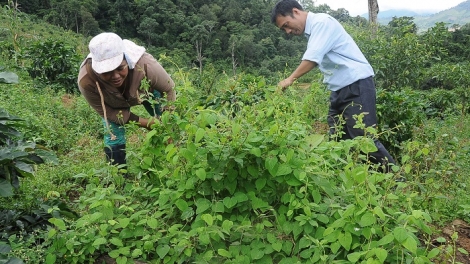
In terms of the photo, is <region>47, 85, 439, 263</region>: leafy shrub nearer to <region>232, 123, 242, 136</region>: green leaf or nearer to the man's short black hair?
<region>232, 123, 242, 136</region>: green leaf

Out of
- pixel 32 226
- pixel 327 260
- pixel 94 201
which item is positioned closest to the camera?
pixel 327 260

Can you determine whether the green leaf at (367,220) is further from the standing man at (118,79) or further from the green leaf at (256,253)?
the standing man at (118,79)

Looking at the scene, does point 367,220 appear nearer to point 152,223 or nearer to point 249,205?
point 249,205

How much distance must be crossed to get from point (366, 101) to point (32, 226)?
8.39ft

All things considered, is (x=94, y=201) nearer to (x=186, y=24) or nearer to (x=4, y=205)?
(x=4, y=205)

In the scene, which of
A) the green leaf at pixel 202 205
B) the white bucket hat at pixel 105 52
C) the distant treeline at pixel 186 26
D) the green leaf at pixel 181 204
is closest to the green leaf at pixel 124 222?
the green leaf at pixel 181 204

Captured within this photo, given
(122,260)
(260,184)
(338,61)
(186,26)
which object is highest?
(186,26)

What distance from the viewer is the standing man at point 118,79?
259 cm

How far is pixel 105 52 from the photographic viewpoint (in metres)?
2.58

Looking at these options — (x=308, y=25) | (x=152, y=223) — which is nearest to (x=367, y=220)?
(x=152, y=223)

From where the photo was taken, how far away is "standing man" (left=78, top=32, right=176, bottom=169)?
8.48ft

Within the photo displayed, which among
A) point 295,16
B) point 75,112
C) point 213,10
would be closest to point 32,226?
point 295,16

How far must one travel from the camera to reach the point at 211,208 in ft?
6.89

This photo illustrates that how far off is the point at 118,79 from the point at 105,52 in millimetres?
232
